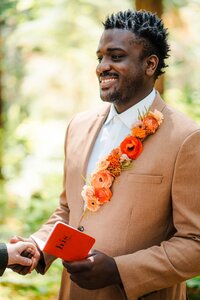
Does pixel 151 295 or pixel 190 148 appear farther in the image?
pixel 151 295

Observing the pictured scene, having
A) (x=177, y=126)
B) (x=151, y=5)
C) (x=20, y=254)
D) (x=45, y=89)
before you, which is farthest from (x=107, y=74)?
(x=45, y=89)

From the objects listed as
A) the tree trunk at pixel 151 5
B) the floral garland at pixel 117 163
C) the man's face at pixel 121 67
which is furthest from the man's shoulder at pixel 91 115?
the tree trunk at pixel 151 5

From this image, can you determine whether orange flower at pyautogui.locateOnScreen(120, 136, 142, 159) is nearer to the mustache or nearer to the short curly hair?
the mustache

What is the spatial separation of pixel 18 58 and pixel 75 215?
1232 centimetres

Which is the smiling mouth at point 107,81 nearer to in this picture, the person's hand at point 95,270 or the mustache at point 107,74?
the mustache at point 107,74

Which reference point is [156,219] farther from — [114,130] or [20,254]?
[20,254]

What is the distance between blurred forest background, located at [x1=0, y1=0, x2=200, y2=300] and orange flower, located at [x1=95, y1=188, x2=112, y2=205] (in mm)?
2775

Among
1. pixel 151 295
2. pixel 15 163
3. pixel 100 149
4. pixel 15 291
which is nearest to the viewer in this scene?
pixel 151 295

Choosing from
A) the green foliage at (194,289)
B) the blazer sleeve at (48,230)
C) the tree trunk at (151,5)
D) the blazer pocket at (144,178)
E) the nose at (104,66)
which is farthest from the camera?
the tree trunk at (151,5)

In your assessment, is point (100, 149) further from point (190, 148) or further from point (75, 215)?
point (190, 148)

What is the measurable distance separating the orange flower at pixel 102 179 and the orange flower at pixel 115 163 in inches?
1.1

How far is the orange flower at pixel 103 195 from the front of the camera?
2.76 metres

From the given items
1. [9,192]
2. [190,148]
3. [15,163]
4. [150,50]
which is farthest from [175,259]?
[15,163]

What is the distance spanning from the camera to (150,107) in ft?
9.48
